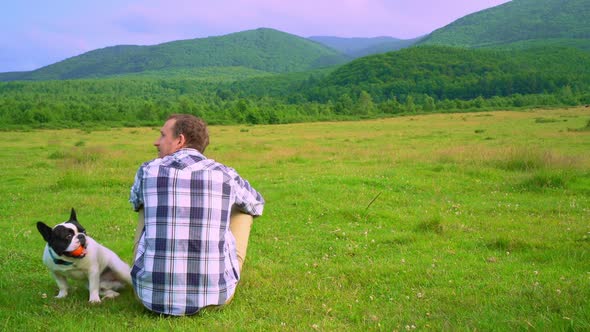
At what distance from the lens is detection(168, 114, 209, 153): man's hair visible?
16.5 ft

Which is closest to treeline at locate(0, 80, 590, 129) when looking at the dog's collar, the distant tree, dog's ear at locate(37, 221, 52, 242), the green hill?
the distant tree

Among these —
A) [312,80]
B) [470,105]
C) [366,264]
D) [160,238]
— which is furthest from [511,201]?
[312,80]

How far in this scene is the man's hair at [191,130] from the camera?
16.5ft

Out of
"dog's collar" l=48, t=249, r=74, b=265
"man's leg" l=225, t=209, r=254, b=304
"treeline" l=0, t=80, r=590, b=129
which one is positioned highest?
"man's leg" l=225, t=209, r=254, b=304

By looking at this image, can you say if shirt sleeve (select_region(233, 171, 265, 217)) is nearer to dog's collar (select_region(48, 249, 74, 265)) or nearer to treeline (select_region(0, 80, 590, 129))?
dog's collar (select_region(48, 249, 74, 265))

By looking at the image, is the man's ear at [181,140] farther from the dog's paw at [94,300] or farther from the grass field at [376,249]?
the dog's paw at [94,300]

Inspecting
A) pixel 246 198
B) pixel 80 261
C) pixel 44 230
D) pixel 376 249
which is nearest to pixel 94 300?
pixel 80 261

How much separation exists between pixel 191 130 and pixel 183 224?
0.95 m

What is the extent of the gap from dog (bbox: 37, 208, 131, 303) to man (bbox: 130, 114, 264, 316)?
66 cm

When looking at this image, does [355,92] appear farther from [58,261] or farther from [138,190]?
[138,190]

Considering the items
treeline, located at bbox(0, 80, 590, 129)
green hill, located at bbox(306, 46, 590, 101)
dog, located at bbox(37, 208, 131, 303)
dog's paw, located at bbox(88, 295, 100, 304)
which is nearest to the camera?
dog, located at bbox(37, 208, 131, 303)

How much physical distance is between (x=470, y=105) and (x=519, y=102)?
9103mm

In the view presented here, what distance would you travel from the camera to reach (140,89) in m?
172

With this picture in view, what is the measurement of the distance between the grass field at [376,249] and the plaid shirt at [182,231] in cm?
26
